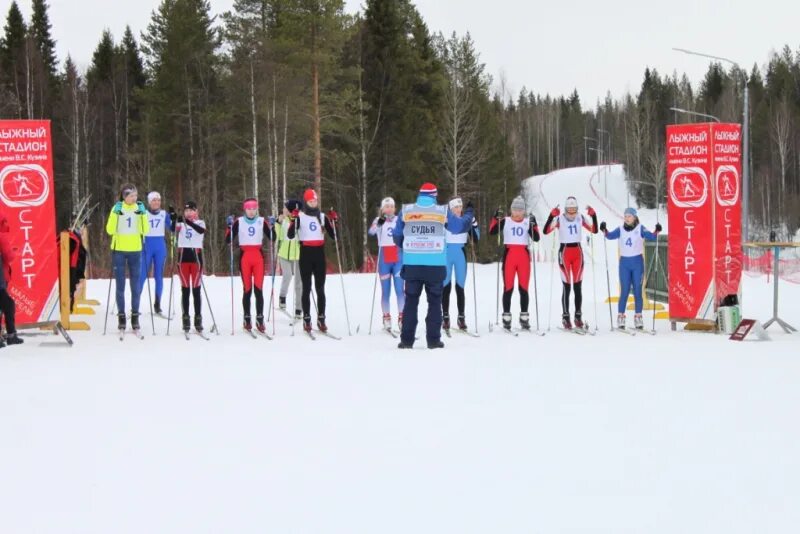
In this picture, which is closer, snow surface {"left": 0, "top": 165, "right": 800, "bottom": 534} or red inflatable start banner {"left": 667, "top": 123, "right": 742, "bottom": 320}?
snow surface {"left": 0, "top": 165, "right": 800, "bottom": 534}

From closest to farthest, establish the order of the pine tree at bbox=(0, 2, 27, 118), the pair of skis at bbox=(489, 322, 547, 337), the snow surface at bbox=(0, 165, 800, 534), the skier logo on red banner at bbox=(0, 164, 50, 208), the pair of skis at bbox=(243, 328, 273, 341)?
1. the snow surface at bbox=(0, 165, 800, 534)
2. the skier logo on red banner at bbox=(0, 164, 50, 208)
3. the pair of skis at bbox=(243, 328, 273, 341)
4. the pair of skis at bbox=(489, 322, 547, 337)
5. the pine tree at bbox=(0, 2, 27, 118)

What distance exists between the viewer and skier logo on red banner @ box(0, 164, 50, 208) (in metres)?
10.9

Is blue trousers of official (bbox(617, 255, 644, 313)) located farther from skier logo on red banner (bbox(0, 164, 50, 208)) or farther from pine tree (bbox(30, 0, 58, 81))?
pine tree (bbox(30, 0, 58, 81))

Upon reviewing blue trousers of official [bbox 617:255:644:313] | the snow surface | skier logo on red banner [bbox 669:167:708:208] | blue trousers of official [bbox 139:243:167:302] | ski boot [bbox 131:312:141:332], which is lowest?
the snow surface

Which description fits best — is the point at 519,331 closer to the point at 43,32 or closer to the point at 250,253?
the point at 250,253

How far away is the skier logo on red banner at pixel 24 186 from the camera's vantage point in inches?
430

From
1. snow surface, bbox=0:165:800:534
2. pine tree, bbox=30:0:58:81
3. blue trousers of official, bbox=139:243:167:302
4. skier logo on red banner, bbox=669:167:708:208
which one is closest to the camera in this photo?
snow surface, bbox=0:165:800:534

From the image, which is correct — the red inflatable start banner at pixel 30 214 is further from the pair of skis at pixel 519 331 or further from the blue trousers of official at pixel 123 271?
the pair of skis at pixel 519 331

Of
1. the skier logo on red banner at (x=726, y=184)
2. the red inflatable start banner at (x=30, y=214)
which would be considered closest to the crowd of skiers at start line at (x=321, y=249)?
the red inflatable start banner at (x=30, y=214)

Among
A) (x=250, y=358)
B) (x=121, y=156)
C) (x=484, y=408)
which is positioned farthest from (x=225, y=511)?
(x=121, y=156)

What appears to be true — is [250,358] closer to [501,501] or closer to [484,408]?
[484,408]

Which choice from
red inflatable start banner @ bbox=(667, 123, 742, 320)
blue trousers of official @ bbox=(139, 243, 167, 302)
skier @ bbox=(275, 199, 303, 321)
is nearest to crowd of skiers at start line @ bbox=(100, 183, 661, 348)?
blue trousers of official @ bbox=(139, 243, 167, 302)

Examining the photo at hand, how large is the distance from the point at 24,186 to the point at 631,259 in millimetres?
8287

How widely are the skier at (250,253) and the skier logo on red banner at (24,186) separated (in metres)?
2.41
